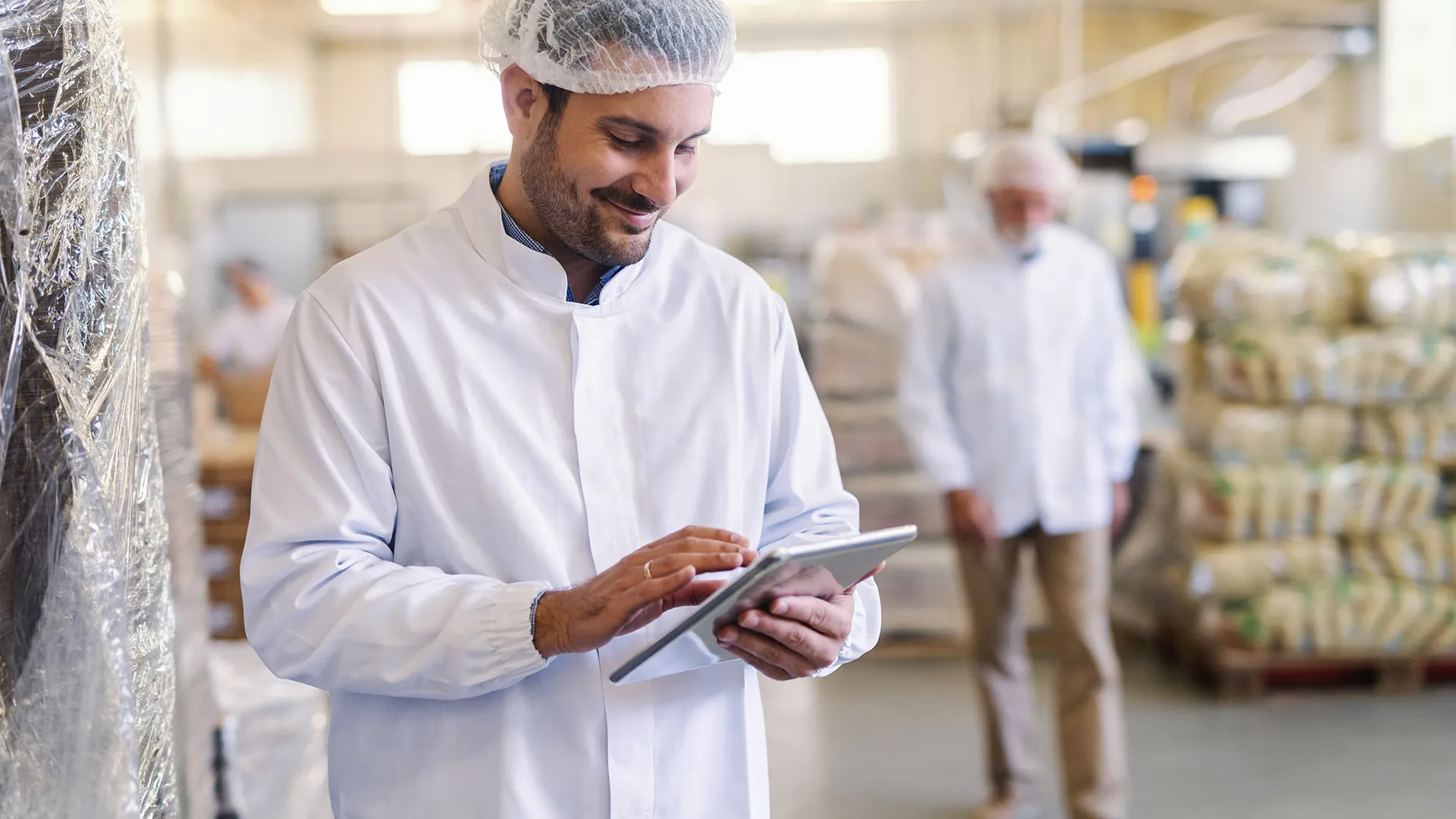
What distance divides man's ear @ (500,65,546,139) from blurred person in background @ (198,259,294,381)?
592 cm

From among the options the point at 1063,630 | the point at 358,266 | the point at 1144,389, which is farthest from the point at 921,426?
the point at 1144,389

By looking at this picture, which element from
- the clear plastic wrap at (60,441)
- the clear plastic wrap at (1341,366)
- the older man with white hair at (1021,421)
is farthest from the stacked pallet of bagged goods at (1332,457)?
the clear plastic wrap at (60,441)

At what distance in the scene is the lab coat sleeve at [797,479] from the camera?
5.18 feet

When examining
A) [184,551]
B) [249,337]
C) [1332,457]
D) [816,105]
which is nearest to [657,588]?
[184,551]

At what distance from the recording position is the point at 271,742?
2645 millimetres

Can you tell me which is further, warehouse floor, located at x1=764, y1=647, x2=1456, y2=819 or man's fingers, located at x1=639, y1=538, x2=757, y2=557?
warehouse floor, located at x1=764, y1=647, x2=1456, y2=819

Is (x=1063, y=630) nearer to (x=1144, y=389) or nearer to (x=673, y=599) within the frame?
(x=673, y=599)

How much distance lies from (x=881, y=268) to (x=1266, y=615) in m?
1.92

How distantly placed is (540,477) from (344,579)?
228 millimetres

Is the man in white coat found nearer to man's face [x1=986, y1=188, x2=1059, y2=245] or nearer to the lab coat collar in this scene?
the lab coat collar

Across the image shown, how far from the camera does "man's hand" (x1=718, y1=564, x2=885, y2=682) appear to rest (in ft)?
4.31

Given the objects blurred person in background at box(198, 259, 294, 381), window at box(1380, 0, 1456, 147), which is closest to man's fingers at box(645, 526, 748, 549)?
blurred person in background at box(198, 259, 294, 381)

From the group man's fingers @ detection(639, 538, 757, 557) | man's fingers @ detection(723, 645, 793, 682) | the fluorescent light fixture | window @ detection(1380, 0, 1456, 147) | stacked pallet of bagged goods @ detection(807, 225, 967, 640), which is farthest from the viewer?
the fluorescent light fixture

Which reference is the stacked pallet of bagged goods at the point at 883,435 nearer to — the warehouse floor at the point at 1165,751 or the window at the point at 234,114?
the warehouse floor at the point at 1165,751
